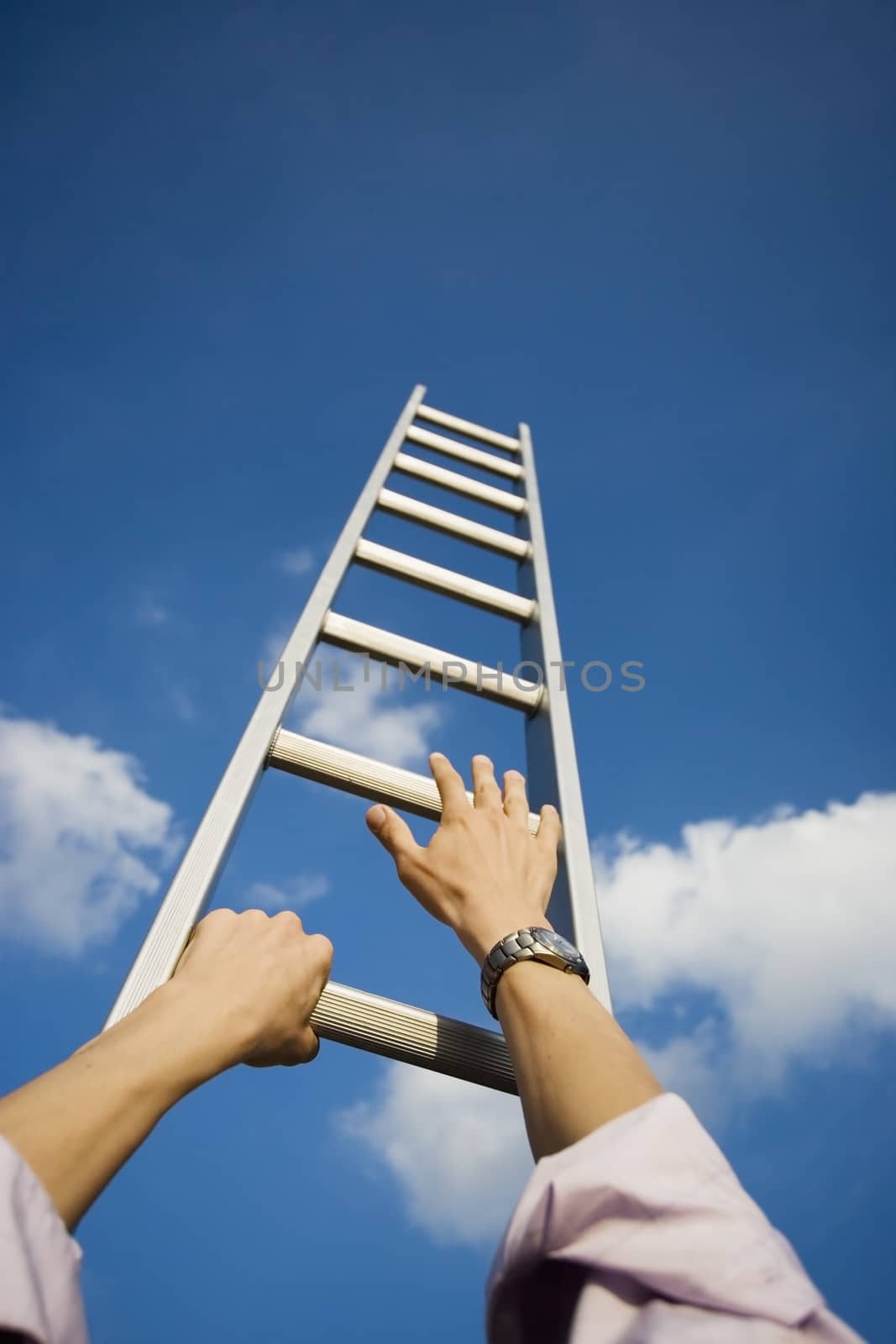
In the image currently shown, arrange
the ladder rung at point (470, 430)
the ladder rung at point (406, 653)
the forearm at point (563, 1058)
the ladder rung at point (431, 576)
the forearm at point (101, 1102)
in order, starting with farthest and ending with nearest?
the ladder rung at point (470, 430) < the ladder rung at point (431, 576) < the ladder rung at point (406, 653) < the forearm at point (563, 1058) < the forearm at point (101, 1102)

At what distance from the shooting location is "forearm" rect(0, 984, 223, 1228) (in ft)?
1.97

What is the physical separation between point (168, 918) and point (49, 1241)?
2.35 ft

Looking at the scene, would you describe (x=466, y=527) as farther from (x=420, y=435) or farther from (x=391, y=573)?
(x=420, y=435)

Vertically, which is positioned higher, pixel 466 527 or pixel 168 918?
pixel 466 527

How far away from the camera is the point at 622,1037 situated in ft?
2.71

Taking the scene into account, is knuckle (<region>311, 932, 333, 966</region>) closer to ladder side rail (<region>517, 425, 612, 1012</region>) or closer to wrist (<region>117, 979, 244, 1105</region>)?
wrist (<region>117, 979, 244, 1105</region>)

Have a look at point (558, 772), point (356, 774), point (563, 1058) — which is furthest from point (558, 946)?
point (558, 772)

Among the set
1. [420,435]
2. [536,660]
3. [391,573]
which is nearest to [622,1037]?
[536,660]

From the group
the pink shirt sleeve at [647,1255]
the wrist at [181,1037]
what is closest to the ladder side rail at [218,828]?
the wrist at [181,1037]

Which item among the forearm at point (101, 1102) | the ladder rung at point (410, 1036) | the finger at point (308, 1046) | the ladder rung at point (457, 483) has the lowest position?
the forearm at point (101, 1102)

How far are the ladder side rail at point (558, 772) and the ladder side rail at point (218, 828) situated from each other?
25.3 inches

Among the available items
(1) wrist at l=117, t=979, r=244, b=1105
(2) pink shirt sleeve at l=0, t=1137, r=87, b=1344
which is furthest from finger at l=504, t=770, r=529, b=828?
(2) pink shirt sleeve at l=0, t=1137, r=87, b=1344

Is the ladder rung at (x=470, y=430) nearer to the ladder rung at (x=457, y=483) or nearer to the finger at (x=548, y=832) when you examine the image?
the ladder rung at (x=457, y=483)

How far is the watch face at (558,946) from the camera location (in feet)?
3.24
